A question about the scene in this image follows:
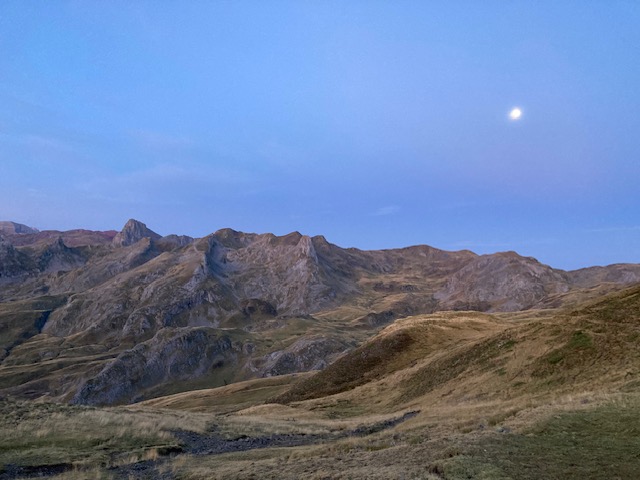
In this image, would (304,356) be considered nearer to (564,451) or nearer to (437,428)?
(437,428)

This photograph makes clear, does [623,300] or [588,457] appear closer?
[588,457]

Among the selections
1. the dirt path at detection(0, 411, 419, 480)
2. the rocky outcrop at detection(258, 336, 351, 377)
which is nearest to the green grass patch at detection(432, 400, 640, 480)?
the dirt path at detection(0, 411, 419, 480)

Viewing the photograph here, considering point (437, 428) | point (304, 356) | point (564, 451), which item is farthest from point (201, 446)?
point (304, 356)

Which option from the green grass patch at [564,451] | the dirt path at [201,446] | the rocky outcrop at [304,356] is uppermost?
the green grass patch at [564,451]

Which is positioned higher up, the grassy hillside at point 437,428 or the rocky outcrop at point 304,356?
the grassy hillside at point 437,428

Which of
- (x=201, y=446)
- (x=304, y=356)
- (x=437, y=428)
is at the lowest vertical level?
(x=304, y=356)

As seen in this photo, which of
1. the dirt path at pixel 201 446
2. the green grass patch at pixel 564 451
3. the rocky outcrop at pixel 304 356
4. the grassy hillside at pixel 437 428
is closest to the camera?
the green grass patch at pixel 564 451

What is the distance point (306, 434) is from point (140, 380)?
186 m

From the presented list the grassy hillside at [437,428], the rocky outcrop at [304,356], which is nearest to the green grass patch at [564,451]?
the grassy hillside at [437,428]

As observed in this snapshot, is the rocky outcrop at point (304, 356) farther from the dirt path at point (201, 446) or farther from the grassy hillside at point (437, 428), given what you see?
the dirt path at point (201, 446)

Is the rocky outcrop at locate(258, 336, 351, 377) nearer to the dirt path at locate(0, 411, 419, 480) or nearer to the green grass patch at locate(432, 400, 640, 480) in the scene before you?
the dirt path at locate(0, 411, 419, 480)

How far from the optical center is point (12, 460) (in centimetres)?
2409

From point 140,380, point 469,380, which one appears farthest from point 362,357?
point 140,380

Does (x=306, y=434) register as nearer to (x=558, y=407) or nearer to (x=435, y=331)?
(x=558, y=407)
